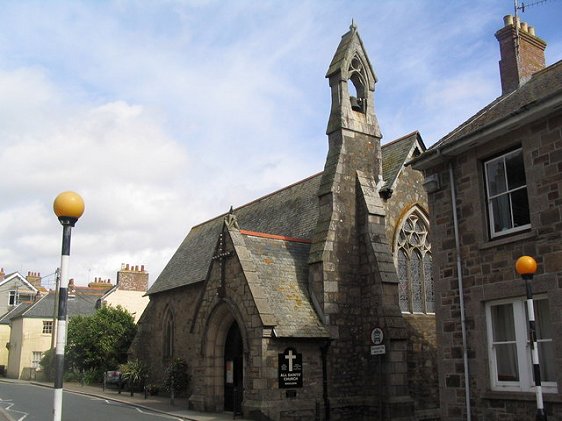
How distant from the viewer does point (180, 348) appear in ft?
95.5

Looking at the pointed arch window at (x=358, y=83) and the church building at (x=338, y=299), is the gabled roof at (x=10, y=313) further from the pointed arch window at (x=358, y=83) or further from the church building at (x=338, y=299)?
the pointed arch window at (x=358, y=83)

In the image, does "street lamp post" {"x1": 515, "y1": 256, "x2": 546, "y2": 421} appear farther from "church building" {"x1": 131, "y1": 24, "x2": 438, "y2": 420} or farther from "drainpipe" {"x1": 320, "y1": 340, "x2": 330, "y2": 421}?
"drainpipe" {"x1": 320, "y1": 340, "x2": 330, "y2": 421}

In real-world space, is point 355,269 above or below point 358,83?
below

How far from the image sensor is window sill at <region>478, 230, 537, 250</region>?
11.6 m

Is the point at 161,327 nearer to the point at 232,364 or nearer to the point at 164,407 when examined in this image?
the point at 164,407

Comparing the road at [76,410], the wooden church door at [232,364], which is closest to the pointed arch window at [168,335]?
the road at [76,410]

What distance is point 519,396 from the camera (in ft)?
37.4

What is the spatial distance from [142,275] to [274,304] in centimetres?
3672

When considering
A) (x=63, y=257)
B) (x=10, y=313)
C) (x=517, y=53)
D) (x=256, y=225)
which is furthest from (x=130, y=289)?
(x=63, y=257)

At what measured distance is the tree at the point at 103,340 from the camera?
36.5 meters

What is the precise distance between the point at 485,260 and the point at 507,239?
73 cm

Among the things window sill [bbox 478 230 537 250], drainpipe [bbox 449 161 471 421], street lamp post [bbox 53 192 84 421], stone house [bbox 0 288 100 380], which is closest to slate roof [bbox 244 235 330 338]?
drainpipe [bbox 449 161 471 421]

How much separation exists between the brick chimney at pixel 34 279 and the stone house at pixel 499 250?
61777 millimetres

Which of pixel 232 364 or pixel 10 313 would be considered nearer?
pixel 232 364
